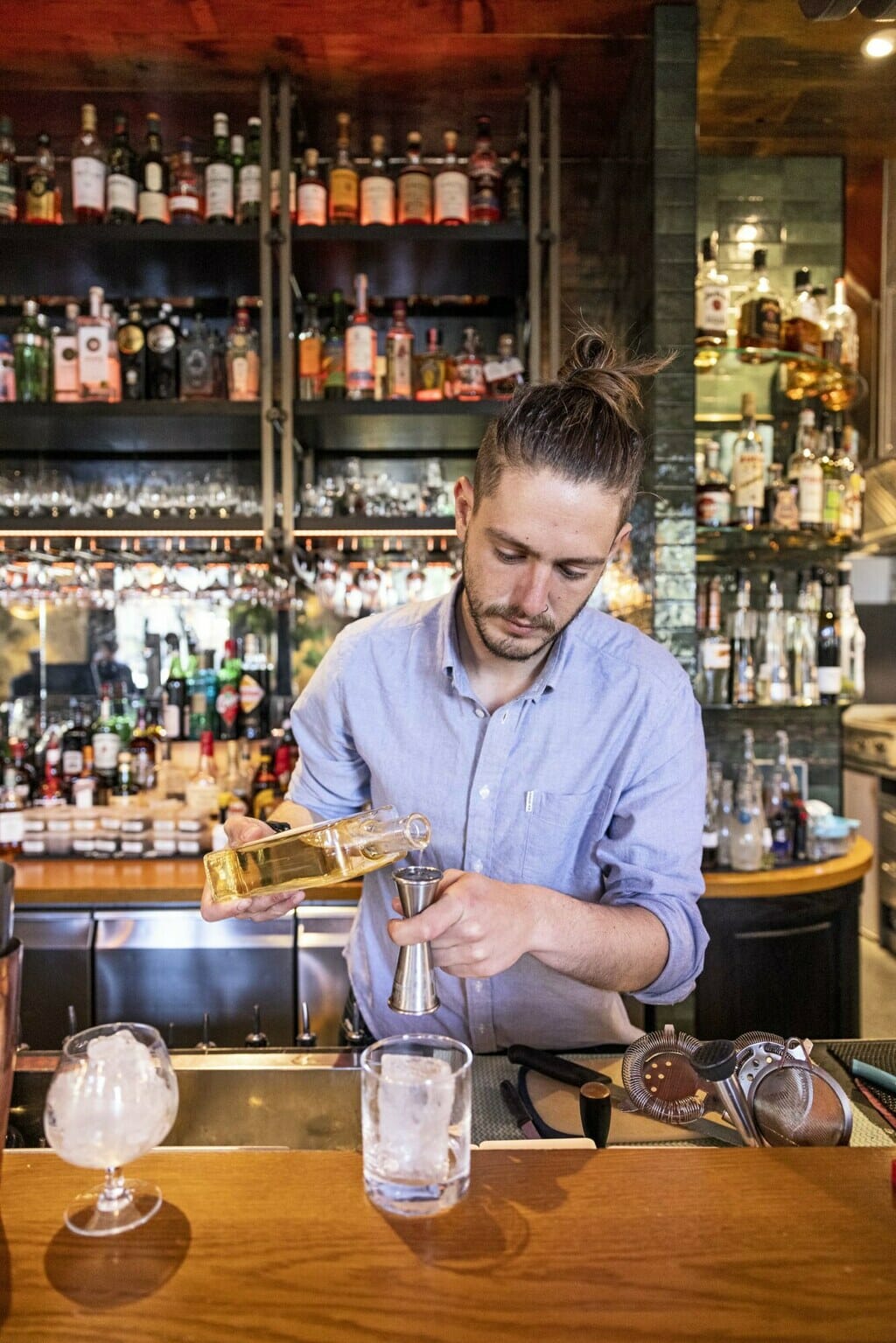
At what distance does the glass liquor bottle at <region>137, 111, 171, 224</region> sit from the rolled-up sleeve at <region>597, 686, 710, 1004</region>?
227 centimetres

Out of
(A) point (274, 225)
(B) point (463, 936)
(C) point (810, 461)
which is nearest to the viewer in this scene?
(B) point (463, 936)

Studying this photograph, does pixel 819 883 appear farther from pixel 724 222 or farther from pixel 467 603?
pixel 724 222

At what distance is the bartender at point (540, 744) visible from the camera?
1.21 m

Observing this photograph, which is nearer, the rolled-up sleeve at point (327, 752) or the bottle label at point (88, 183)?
the rolled-up sleeve at point (327, 752)

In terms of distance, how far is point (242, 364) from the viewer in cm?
280

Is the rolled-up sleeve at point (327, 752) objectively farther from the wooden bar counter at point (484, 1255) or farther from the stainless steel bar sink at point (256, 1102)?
the wooden bar counter at point (484, 1255)

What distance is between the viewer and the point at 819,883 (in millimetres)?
2615

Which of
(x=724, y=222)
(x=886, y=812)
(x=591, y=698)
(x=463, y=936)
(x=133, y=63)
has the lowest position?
(x=886, y=812)

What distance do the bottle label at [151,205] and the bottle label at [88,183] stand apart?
118 millimetres

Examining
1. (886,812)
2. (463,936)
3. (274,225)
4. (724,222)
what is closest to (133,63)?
(274,225)

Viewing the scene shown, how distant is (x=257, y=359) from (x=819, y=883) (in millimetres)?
2212

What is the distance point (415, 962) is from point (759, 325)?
2.65 metres

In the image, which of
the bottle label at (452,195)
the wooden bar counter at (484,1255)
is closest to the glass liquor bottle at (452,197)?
the bottle label at (452,195)

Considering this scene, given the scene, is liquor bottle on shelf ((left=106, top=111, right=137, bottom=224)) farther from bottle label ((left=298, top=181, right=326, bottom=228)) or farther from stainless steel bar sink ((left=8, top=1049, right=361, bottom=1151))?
stainless steel bar sink ((left=8, top=1049, right=361, bottom=1151))
